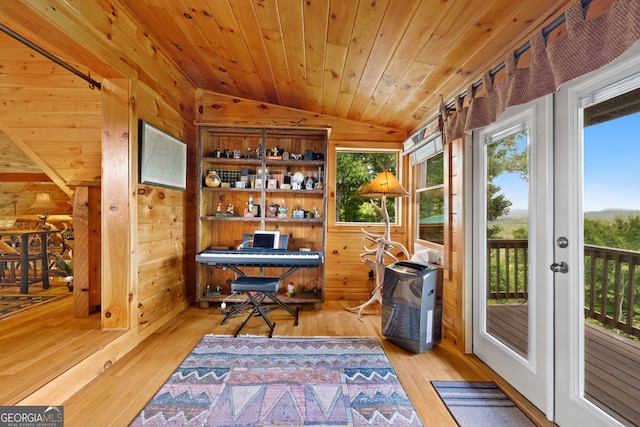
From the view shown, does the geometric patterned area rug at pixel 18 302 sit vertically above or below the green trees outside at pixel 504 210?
below

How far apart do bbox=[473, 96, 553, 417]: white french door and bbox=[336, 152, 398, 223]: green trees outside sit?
5.16 feet

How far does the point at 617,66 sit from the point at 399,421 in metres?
2.07

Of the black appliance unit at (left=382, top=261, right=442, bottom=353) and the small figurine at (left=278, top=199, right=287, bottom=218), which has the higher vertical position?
the small figurine at (left=278, top=199, right=287, bottom=218)

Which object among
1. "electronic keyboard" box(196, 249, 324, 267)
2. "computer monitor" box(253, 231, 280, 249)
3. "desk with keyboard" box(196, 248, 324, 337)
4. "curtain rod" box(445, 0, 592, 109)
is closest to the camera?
"curtain rod" box(445, 0, 592, 109)

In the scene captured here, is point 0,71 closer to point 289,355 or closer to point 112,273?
point 112,273

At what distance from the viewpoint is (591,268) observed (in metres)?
Result: 1.40

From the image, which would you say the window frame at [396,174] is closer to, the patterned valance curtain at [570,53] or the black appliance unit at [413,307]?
the black appliance unit at [413,307]

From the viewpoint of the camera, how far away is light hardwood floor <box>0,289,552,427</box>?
1623mm

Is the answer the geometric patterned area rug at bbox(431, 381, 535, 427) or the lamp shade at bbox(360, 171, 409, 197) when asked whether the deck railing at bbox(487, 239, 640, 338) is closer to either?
the geometric patterned area rug at bbox(431, 381, 535, 427)

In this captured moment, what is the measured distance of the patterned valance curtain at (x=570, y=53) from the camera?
1.03m

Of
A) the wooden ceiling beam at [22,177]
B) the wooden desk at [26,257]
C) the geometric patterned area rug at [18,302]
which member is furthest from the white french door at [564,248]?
the wooden ceiling beam at [22,177]

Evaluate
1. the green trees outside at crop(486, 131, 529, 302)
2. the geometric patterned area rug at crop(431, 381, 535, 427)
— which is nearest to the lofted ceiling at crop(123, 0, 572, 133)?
the green trees outside at crop(486, 131, 529, 302)

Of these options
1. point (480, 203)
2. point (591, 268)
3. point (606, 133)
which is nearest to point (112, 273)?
point (480, 203)

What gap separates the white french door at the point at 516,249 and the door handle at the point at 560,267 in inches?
2.2
